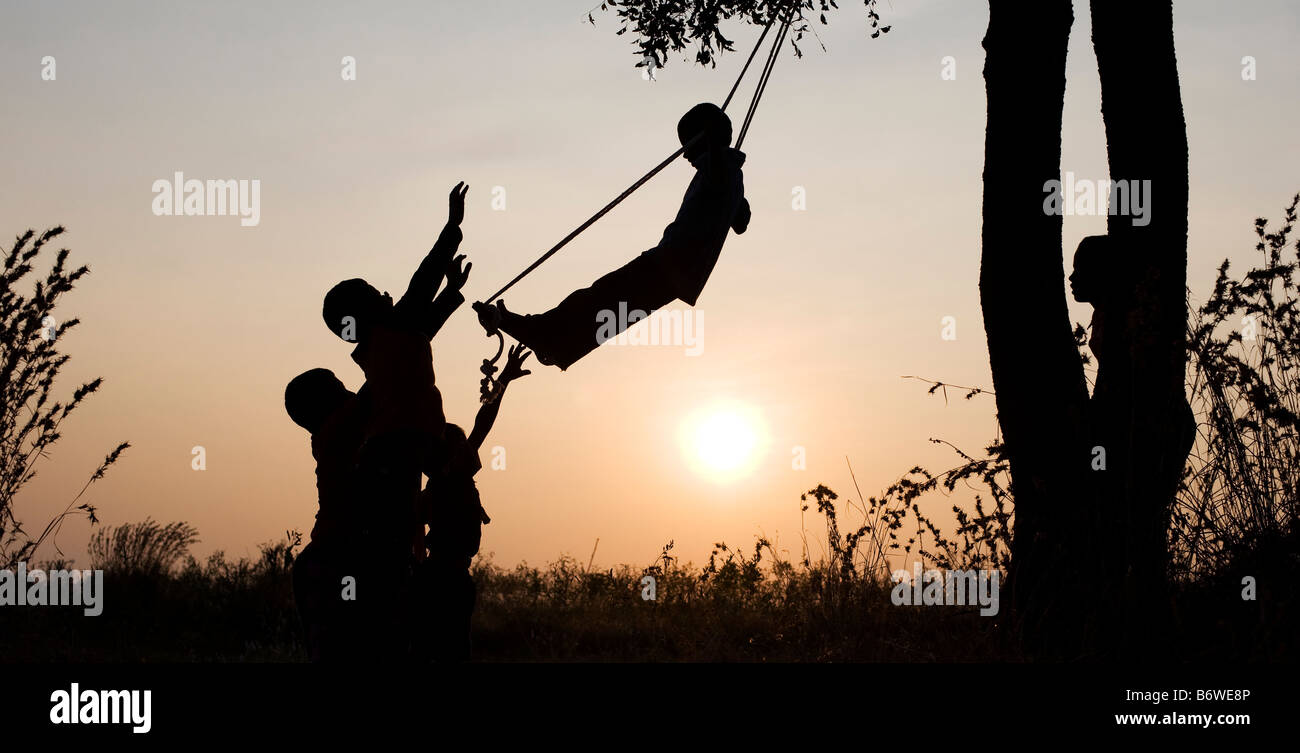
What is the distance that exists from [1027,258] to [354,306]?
3961 millimetres

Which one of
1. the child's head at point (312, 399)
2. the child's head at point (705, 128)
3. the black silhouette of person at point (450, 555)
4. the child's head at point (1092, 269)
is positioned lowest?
the black silhouette of person at point (450, 555)

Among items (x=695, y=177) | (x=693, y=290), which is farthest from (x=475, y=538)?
(x=695, y=177)

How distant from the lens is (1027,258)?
22.1ft

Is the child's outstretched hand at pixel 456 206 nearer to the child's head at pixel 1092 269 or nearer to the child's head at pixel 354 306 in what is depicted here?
the child's head at pixel 354 306

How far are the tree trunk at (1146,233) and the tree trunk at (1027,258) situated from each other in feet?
0.80

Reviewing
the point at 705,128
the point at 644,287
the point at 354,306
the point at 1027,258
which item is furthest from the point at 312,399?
the point at 1027,258

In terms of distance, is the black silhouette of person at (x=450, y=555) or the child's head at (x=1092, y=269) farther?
the child's head at (x=1092, y=269)

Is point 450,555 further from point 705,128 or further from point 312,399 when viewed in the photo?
point 705,128

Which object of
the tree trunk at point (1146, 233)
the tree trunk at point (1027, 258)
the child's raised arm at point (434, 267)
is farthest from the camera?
the tree trunk at point (1027, 258)

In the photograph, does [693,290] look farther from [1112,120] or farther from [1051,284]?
[1112,120]

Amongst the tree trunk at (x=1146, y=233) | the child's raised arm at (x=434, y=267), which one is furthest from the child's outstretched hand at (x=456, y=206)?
the tree trunk at (x=1146, y=233)

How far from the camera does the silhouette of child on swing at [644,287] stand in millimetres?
5633
